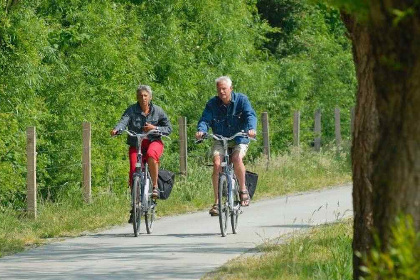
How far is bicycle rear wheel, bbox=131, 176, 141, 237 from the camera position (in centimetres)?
1532

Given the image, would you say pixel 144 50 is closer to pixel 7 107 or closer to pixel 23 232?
pixel 7 107

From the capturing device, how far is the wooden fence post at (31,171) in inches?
685

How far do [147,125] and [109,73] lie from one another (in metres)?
7.30

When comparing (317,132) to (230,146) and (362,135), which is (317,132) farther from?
(362,135)

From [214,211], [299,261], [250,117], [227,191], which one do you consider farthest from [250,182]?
[299,261]

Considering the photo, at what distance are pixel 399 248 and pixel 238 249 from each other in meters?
8.74

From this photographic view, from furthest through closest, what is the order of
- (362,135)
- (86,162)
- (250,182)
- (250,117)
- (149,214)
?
1. (86,162)
2. (250,182)
3. (149,214)
4. (250,117)
5. (362,135)

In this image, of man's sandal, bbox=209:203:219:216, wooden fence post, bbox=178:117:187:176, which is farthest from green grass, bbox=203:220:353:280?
wooden fence post, bbox=178:117:187:176

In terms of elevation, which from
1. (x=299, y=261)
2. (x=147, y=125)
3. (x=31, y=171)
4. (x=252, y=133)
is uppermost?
(x=147, y=125)

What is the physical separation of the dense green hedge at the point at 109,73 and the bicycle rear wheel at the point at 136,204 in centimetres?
291

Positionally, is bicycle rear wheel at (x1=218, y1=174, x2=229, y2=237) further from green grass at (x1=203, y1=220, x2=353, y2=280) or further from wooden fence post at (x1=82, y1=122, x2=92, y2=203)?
wooden fence post at (x1=82, y1=122, x2=92, y2=203)

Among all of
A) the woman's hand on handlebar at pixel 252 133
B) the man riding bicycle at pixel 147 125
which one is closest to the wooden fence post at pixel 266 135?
the man riding bicycle at pixel 147 125

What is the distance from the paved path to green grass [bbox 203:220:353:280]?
0.92 ft

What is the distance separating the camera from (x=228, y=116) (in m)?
15.9
